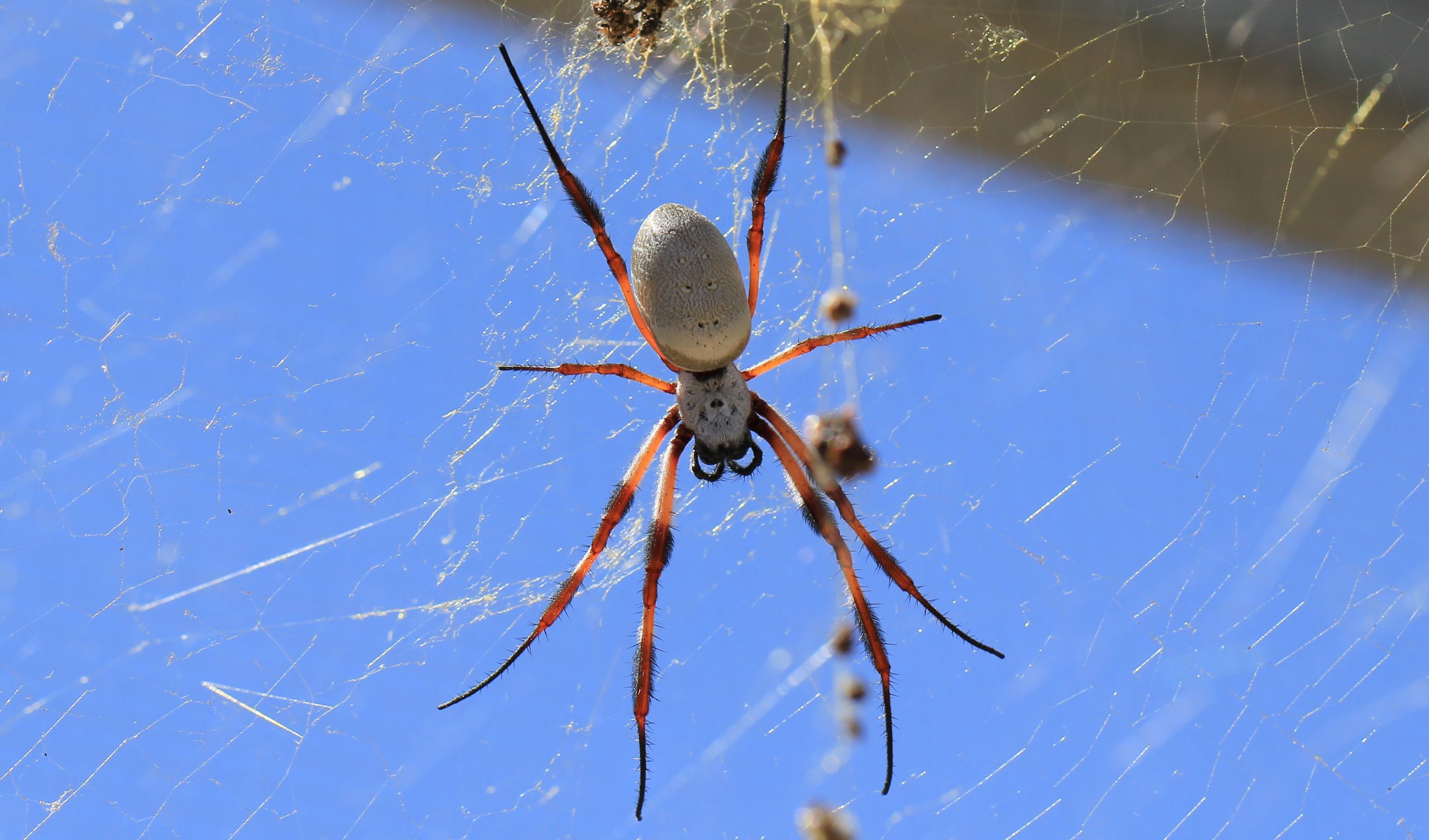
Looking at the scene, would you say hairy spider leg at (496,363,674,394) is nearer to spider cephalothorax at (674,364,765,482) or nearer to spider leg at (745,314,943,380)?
spider cephalothorax at (674,364,765,482)

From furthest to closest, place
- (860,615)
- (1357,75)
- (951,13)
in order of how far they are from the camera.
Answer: (951,13), (1357,75), (860,615)

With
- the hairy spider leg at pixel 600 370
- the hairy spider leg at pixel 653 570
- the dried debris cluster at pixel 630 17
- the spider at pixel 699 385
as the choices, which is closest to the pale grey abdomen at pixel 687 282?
the spider at pixel 699 385

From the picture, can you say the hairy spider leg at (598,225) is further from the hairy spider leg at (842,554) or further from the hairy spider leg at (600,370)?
the hairy spider leg at (842,554)

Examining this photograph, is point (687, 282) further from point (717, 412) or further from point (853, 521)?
point (853, 521)

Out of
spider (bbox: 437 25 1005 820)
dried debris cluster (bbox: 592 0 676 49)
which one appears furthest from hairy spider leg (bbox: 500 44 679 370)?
dried debris cluster (bbox: 592 0 676 49)

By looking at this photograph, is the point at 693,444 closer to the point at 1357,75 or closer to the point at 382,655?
the point at 382,655

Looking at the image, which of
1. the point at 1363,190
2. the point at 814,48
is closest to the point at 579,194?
the point at 814,48

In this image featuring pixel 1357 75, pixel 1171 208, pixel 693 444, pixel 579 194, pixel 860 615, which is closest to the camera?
pixel 579 194
